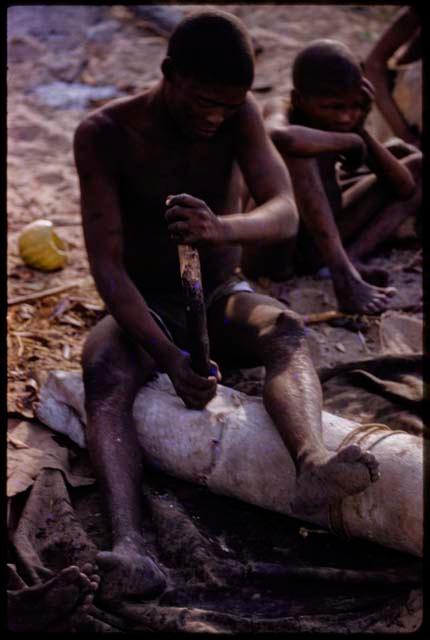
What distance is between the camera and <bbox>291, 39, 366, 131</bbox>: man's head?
12.5 ft

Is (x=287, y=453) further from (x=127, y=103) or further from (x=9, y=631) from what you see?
(x=127, y=103)

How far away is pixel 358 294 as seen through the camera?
3.86m

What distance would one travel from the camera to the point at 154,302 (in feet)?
10.6

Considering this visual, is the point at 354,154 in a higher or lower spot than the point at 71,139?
higher

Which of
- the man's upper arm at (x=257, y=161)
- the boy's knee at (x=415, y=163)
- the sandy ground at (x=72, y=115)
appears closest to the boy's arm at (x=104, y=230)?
the man's upper arm at (x=257, y=161)

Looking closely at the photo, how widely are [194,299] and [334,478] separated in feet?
2.04

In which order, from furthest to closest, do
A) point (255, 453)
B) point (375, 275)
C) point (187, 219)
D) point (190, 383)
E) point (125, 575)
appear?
point (375, 275)
point (190, 383)
point (255, 453)
point (187, 219)
point (125, 575)

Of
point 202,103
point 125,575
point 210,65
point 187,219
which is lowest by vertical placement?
point 125,575

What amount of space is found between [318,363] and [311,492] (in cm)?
125

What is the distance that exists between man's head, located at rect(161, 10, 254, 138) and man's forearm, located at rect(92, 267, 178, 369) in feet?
1.86

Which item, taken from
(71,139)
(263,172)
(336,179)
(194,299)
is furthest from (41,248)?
(194,299)

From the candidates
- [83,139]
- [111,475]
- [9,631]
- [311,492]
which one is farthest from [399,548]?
[83,139]

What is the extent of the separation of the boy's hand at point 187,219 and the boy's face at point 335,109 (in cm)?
159

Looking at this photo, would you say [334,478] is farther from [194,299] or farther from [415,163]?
[415,163]
